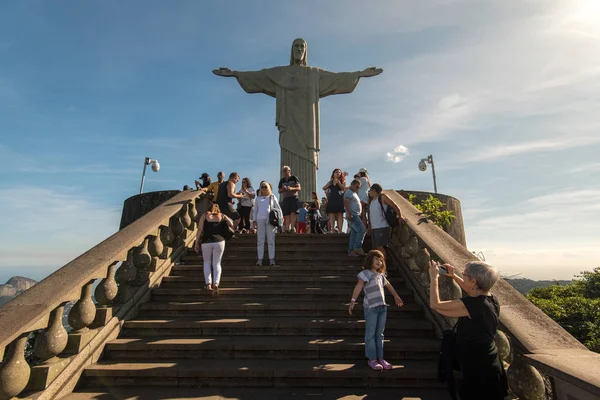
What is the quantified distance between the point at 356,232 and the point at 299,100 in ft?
25.8

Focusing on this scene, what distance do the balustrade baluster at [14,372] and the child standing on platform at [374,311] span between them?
3.02m

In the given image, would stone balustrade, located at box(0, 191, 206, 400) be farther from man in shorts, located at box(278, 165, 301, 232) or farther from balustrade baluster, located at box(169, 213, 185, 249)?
man in shorts, located at box(278, 165, 301, 232)

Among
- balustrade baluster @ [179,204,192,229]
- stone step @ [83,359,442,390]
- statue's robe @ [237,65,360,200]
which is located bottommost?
stone step @ [83,359,442,390]

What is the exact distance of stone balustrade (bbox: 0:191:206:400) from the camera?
3.11 meters

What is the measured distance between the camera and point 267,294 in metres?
5.35

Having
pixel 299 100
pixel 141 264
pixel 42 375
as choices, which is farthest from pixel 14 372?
pixel 299 100

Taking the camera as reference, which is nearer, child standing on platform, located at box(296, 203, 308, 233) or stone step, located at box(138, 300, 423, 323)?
stone step, located at box(138, 300, 423, 323)

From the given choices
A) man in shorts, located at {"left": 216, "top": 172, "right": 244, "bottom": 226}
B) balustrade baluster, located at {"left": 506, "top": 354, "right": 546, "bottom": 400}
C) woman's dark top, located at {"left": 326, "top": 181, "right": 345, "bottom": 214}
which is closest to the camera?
balustrade baluster, located at {"left": 506, "top": 354, "right": 546, "bottom": 400}

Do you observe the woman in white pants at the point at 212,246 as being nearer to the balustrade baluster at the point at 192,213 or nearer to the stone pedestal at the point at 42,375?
the stone pedestal at the point at 42,375

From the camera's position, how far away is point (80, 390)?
3580 millimetres

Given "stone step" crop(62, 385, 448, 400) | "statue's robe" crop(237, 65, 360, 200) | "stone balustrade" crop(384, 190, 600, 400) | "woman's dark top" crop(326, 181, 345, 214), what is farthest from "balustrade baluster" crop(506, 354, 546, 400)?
"statue's robe" crop(237, 65, 360, 200)

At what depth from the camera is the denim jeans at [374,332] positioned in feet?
12.5

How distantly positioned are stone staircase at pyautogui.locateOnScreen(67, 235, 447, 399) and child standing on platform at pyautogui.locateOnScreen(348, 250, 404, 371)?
143mm

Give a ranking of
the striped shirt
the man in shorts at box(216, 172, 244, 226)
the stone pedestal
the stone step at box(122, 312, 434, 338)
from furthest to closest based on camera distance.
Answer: the man in shorts at box(216, 172, 244, 226)
the stone step at box(122, 312, 434, 338)
the striped shirt
the stone pedestal
